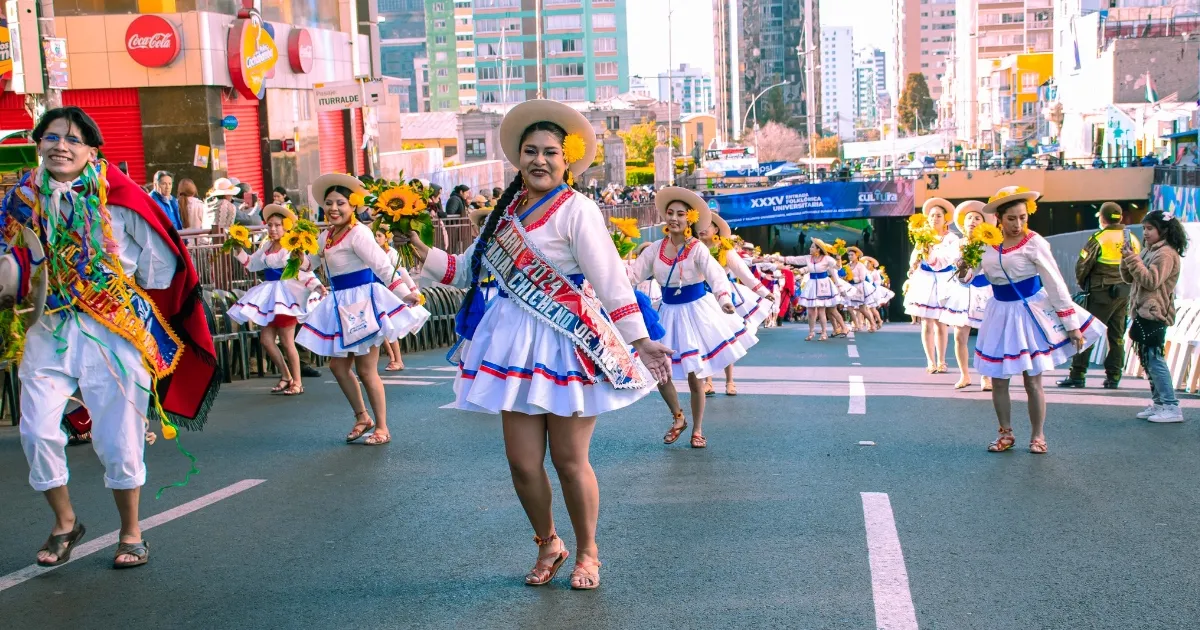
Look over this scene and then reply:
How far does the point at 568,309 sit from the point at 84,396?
7.62ft

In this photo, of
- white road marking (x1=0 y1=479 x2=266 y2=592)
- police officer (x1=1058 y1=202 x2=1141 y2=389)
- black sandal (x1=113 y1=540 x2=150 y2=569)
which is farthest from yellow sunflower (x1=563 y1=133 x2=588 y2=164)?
police officer (x1=1058 y1=202 x2=1141 y2=389)

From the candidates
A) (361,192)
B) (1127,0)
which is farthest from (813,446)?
(1127,0)

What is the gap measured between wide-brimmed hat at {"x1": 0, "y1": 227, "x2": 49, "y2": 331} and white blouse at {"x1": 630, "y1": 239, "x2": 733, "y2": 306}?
5320mm

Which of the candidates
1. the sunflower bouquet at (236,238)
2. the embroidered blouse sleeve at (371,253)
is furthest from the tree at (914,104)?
the embroidered blouse sleeve at (371,253)

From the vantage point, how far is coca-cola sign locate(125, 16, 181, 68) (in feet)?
80.4

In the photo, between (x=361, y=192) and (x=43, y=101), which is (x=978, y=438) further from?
(x=43, y=101)

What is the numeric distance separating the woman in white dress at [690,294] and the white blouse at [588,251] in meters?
4.40

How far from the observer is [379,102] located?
24.0 m

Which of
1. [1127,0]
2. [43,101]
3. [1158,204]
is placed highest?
[1127,0]

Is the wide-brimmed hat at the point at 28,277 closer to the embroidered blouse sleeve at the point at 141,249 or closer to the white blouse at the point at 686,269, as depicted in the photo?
the embroidered blouse sleeve at the point at 141,249

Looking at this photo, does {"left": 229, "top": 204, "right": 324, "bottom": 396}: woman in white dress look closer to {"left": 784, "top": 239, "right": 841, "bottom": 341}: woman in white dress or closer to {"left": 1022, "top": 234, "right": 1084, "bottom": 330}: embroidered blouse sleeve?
{"left": 1022, "top": 234, "right": 1084, "bottom": 330}: embroidered blouse sleeve

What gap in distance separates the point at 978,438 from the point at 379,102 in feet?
53.4

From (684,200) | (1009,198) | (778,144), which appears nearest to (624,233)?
(684,200)

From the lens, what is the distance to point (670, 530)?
6941 millimetres
